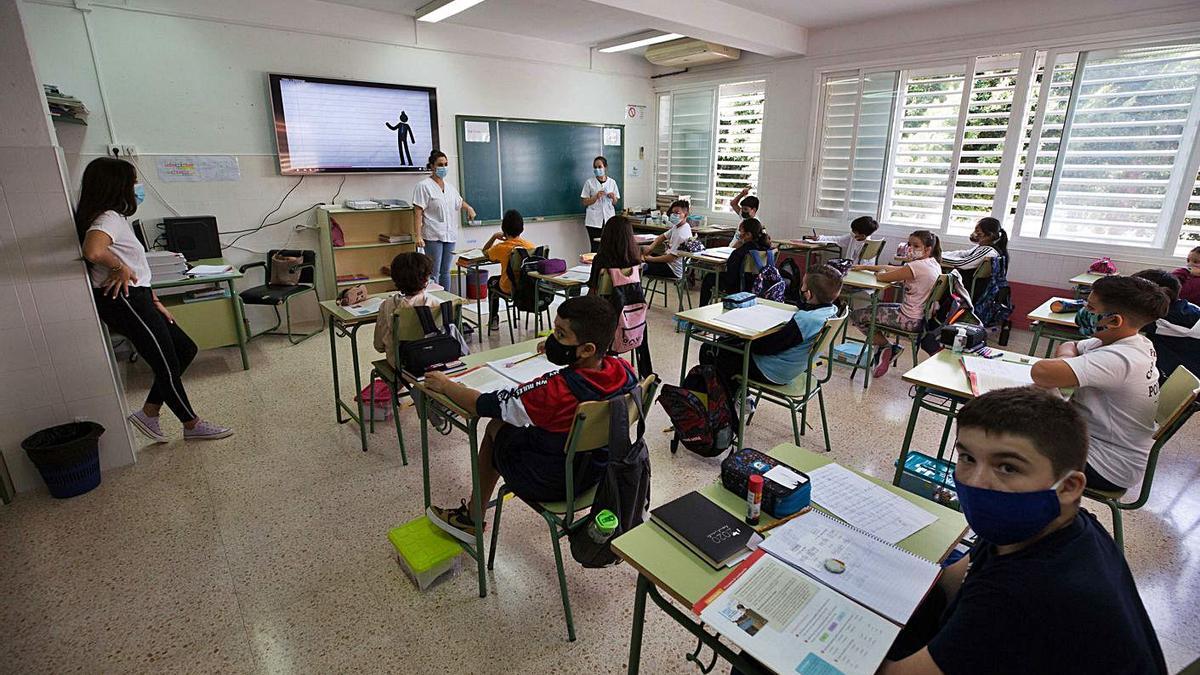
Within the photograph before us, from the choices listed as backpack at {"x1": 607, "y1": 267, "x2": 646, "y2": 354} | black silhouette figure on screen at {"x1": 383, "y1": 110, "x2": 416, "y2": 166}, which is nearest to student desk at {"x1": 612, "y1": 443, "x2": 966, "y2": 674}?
backpack at {"x1": 607, "y1": 267, "x2": 646, "y2": 354}

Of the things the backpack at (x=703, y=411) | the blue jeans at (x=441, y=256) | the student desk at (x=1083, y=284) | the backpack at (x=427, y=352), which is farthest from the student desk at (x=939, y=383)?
the blue jeans at (x=441, y=256)

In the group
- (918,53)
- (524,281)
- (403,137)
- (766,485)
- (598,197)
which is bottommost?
(524,281)

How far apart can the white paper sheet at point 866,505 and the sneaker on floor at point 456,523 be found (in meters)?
1.36

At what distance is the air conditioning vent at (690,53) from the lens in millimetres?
6773

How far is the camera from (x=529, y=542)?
2.45m

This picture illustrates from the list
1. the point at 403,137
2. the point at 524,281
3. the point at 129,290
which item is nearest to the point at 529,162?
the point at 403,137

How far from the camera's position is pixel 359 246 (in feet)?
18.9

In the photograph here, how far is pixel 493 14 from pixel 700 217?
3.68 metres

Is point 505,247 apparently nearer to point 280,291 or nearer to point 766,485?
point 280,291

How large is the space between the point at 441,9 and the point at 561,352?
494 cm

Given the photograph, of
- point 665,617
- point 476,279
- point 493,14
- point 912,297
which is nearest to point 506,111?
point 493,14

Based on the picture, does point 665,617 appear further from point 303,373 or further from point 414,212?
point 414,212

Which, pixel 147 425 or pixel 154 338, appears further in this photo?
pixel 147 425

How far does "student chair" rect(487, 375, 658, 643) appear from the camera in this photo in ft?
5.62
